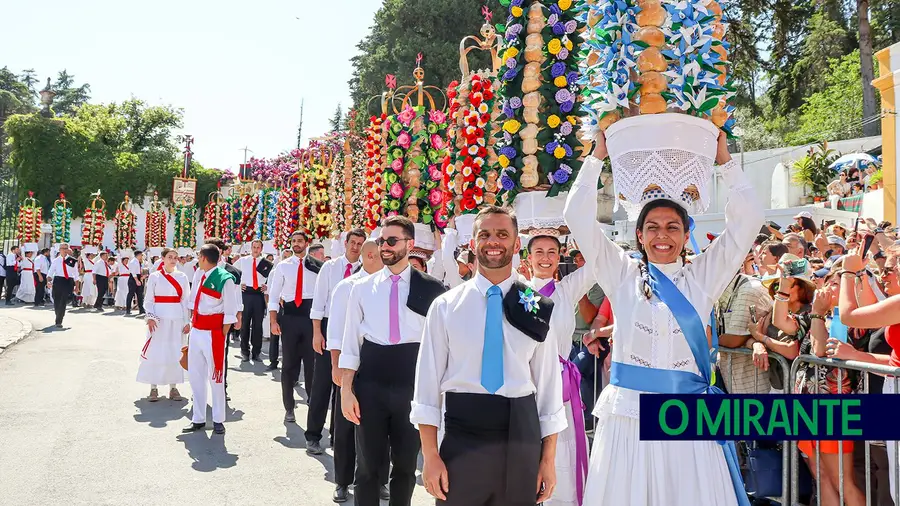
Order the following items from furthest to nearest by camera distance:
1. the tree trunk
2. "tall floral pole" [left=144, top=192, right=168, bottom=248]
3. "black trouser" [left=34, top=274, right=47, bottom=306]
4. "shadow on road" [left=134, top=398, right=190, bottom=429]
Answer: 1. "tall floral pole" [left=144, top=192, right=168, bottom=248]
2. the tree trunk
3. "black trouser" [left=34, top=274, right=47, bottom=306]
4. "shadow on road" [left=134, top=398, right=190, bottom=429]

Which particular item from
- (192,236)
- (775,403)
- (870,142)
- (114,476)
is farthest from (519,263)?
(192,236)

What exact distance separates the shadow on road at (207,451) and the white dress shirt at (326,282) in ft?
5.30

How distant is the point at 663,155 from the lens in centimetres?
368

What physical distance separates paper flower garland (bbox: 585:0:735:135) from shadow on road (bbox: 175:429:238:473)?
492cm

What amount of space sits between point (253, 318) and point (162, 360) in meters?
3.49

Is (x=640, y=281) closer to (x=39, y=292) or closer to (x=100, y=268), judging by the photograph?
(x=100, y=268)

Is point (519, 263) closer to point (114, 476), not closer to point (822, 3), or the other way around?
point (114, 476)

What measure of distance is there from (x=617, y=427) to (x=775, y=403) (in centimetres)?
133

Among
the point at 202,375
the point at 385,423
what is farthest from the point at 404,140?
the point at 385,423

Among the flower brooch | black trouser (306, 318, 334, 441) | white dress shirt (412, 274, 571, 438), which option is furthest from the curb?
the flower brooch

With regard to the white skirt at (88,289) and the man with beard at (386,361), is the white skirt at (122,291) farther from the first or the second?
the man with beard at (386,361)

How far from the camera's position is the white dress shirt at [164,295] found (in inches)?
404

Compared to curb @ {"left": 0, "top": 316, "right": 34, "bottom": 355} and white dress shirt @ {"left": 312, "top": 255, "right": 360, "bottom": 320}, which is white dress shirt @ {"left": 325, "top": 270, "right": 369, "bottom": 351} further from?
curb @ {"left": 0, "top": 316, "right": 34, "bottom": 355}

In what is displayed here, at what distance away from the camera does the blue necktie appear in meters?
3.30
